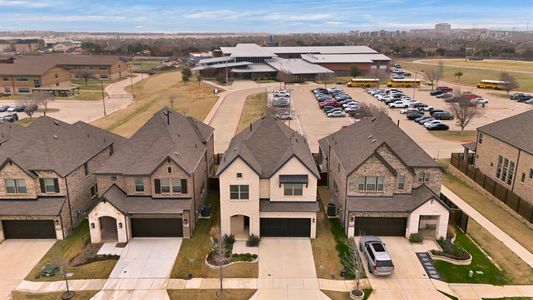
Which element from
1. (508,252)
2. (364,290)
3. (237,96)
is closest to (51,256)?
(364,290)

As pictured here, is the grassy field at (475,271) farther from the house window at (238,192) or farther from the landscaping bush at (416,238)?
the house window at (238,192)

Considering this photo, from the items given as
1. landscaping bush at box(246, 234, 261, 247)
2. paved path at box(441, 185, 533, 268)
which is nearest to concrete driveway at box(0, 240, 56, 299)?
landscaping bush at box(246, 234, 261, 247)

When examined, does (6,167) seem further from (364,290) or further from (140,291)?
(364,290)

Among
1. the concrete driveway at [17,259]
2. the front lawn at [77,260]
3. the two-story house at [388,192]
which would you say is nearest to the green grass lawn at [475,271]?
the two-story house at [388,192]

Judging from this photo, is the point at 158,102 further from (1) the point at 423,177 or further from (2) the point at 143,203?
(1) the point at 423,177

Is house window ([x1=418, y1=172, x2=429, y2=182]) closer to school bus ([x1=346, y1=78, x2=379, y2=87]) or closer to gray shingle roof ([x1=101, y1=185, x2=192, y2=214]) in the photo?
gray shingle roof ([x1=101, y1=185, x2=192, y2=214])
